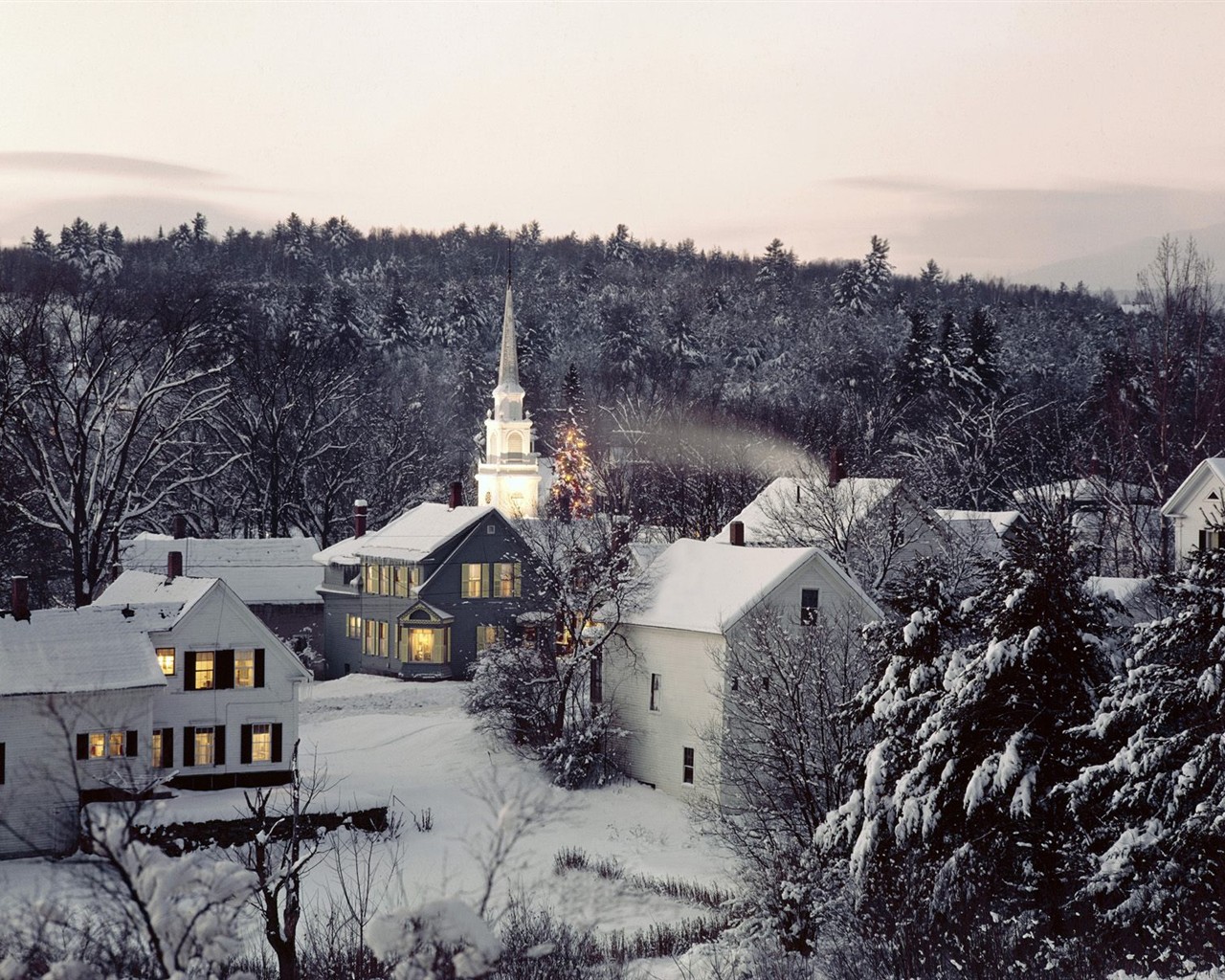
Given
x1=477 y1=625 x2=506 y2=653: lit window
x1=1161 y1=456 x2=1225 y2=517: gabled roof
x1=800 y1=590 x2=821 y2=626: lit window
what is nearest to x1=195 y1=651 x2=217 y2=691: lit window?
x1=800 y1=590 x2=821 y2=626: lit window

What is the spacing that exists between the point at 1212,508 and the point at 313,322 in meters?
83.2

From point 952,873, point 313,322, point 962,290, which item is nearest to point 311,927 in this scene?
point 952,873

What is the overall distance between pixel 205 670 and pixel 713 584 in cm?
1343

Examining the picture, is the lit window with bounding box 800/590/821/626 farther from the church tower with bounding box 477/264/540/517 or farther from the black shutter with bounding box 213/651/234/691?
the church tower with bounding box 477/264/540/517

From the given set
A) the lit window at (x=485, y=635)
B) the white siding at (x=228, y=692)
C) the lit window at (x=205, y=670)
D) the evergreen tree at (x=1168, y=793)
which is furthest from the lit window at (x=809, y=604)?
the lit window at (x=485, y=635)

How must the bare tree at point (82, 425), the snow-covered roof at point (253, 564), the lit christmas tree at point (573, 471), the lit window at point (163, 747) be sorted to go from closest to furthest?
1. the lit window at point (163, 747)
2. the bare tree at point (82, 425)
3. the snow-covered roof at point (253, 564)
4. the lit christmas tree at point (573, 471)

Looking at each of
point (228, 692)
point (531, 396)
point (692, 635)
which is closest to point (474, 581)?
point (692, 635)

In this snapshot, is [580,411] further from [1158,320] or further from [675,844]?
[675,844]

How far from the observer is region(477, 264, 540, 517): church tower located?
69.7 metres

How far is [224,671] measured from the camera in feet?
119

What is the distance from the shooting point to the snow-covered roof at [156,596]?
3600 cm

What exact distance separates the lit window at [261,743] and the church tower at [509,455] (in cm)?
3311

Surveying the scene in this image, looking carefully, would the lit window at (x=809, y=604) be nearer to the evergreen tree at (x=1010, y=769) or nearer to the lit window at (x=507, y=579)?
the evergreen tree at (x=1010, y=769)

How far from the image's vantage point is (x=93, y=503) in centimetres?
5159
